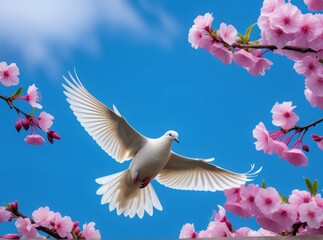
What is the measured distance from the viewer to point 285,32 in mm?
2438

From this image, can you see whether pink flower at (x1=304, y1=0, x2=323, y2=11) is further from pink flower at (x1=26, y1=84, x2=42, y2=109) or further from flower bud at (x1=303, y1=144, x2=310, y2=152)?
pink flower at (x1=26, y1=84, x2=42, y2=109)

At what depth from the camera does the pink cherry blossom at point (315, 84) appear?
8.68 ft

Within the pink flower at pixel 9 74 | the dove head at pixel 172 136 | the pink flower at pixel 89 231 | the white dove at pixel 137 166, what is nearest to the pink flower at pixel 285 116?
the pink flower at pixel 89 231

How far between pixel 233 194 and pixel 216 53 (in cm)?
68

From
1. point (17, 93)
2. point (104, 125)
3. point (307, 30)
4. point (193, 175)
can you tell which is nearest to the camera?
point (307, 30)

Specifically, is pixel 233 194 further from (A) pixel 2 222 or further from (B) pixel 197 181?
(B) pixel 197 181

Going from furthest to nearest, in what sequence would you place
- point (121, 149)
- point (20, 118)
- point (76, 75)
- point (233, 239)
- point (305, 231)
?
1. point (121, 149)
2. point (76, 75)
3. point (20, 118)
4. point (305, 231)
5. point (233, 239)

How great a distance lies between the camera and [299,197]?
2.37m

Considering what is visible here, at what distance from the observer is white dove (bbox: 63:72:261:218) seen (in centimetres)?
475

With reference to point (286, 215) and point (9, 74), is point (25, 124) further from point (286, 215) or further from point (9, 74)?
point (286, 215)

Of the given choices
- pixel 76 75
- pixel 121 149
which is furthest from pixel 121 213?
pixel 76 75

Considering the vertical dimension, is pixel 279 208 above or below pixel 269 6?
below

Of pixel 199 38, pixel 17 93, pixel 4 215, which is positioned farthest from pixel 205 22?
pixel 4 215

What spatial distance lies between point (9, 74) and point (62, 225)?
1099 millimetres
